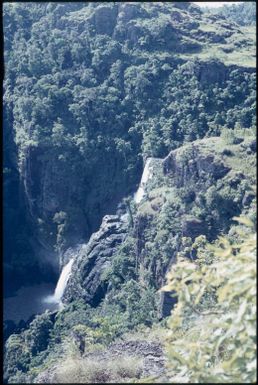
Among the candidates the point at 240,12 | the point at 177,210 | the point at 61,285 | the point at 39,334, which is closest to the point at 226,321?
the point at 177,210

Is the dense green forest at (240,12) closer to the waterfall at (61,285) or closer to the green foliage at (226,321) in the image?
the waterfall at (61,285)

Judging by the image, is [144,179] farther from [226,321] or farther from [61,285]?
[226,321]

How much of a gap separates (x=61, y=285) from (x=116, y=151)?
6788 millimetres

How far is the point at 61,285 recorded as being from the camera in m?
30.5

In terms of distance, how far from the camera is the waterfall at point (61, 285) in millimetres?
29831

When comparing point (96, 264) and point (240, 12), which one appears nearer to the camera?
point (96, 264)

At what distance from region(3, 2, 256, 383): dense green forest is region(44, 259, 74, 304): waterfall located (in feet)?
2.55

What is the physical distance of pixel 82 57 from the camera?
36.1 m

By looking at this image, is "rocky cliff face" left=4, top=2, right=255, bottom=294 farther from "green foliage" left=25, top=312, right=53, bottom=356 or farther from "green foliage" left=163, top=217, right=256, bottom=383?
"green foliage" left=163, top=217, right=256, bottom=383

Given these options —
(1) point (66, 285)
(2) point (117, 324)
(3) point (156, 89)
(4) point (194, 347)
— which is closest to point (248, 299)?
(4) point (194, 347)

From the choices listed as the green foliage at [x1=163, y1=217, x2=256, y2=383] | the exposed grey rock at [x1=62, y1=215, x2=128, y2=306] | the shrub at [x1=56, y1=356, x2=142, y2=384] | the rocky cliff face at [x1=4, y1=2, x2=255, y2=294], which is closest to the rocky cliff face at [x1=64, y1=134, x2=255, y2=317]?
the exposed grey rock at [x1=62, y1=215, x2=128, y2=306]

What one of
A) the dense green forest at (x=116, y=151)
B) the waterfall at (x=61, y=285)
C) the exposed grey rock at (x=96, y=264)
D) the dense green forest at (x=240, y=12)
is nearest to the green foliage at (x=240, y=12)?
the dense green forest at (x=240, y=12)

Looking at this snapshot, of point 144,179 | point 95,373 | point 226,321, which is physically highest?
point 144,179

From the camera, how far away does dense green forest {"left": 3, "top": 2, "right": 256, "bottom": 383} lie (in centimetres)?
2261
